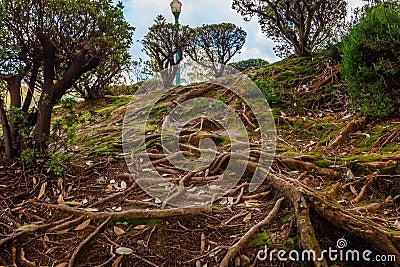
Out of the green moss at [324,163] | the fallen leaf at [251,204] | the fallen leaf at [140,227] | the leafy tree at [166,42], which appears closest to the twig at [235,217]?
the fallen leaf at [251,204]

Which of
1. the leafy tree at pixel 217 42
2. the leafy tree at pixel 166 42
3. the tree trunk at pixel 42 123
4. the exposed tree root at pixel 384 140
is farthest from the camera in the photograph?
the leafy tree at pixel 217 42

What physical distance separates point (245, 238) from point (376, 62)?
3.61 metres

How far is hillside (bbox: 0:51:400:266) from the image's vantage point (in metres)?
2.40

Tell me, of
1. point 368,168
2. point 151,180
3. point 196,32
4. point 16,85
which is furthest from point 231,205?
point 196,32

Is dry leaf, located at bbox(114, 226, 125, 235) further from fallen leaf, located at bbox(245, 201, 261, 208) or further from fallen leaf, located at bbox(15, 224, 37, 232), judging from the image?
fallen leaf, located at bbox(245, 201, 261, 208)

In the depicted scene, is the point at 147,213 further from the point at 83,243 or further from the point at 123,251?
the point at 83,243

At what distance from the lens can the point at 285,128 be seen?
5.73 m

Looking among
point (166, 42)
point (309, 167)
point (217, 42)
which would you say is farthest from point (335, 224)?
point (217, 42)

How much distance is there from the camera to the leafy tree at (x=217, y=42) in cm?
1259

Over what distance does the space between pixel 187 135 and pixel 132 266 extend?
2626 millimetres

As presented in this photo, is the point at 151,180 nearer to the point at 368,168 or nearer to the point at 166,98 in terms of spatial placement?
the point at 368,168

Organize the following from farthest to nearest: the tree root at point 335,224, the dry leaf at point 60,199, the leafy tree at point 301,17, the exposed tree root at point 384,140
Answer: the leafy tree at point 301,17 < the exposed tree root at point 384,140 < the dry leaf at point 60,199 < the tree root at point 335,224

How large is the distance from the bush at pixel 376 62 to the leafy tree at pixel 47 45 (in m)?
3.15

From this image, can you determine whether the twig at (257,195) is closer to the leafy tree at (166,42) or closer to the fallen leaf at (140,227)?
the fallen leaf at (140,227)
